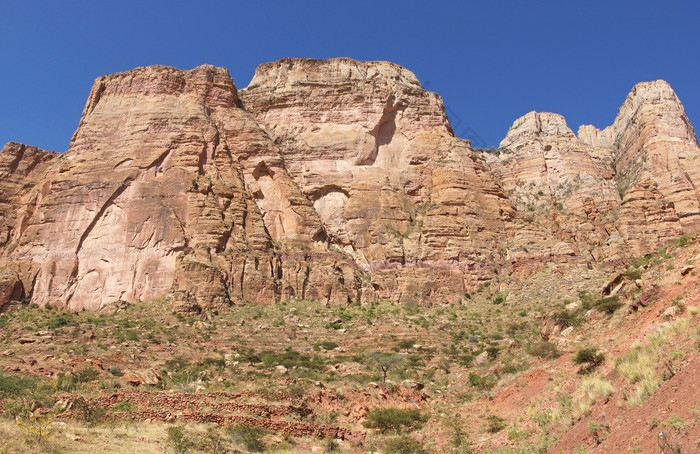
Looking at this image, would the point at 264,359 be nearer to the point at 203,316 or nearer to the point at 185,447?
the point at 203,316

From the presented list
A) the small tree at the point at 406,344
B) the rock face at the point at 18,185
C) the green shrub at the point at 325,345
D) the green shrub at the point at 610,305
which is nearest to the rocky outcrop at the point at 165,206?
the rock face at the point at 18,185

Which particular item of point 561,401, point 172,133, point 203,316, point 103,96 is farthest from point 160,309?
point 561,401

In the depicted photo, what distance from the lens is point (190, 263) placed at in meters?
40.7

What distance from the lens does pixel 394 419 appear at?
1997 cm

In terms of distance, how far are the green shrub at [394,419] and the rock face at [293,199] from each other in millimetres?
21009

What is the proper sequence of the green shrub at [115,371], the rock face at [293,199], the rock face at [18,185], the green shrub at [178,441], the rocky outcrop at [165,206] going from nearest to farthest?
the green shrub at [178,441] < the green shrub at [115,371] < the rocky outcrop at [165,206] < the rock face at [293,199] < the rock face at [18,185]

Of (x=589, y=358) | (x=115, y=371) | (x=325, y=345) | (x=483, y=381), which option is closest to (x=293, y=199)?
(x=325, y=345)

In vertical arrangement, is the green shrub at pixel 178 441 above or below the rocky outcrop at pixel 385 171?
below

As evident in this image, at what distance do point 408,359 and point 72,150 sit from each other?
119ft

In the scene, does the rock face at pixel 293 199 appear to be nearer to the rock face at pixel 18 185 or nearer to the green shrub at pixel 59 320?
the rock face at pixel 18 185

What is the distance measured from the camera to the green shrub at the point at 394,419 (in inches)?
781

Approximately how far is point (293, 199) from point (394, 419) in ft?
103

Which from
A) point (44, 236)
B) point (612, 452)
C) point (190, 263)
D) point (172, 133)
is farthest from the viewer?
point (172, 133)

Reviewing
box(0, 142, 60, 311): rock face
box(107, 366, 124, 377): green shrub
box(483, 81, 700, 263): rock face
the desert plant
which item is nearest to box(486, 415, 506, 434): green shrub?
the desert plant
